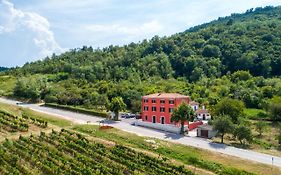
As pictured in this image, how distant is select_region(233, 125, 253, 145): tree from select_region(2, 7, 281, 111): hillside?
26.2 meters

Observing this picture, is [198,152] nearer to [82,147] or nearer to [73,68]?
[82,147]

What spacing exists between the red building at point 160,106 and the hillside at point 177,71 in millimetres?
9438

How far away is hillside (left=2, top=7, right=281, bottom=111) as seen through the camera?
8394cm

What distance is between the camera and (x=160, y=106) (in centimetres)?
6216

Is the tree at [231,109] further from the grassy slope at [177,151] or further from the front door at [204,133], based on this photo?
the grassy slope at [177,151]

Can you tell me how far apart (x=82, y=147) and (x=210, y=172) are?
52.3 ft

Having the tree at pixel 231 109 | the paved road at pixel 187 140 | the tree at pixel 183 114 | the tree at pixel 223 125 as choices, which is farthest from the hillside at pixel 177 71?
the tree at pixel 223 125

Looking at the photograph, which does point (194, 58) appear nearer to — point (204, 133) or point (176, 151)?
point (204, 133)

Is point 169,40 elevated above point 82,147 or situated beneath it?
elevated above

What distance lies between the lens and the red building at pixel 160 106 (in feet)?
199

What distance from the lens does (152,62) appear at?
5128 inches

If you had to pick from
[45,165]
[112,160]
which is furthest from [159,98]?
[45,165]

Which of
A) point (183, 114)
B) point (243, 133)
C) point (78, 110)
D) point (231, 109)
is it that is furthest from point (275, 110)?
point (78, 110)

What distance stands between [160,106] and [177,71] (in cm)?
6908
